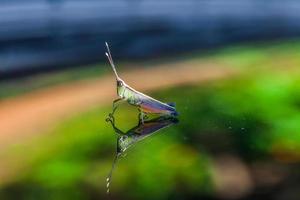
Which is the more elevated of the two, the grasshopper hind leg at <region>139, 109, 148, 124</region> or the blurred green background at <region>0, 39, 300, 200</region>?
the grasshopper hind leg at <region>139, 109, 148, 124</region>

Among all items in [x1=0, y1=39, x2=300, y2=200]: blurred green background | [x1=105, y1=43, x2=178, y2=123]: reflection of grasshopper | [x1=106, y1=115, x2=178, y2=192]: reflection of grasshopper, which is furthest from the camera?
[x1=105, y1=43, x2=178, y2=123]: reflection of grasshopper

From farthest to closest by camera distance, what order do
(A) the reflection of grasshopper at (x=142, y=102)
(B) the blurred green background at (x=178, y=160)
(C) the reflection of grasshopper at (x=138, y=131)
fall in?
(A) the reflection of grasshopper at (x=142, y=102) → (C) the reflection of grasshopper at (x=138, y=131) → (B) the blurred green background at (x=178, y=160)

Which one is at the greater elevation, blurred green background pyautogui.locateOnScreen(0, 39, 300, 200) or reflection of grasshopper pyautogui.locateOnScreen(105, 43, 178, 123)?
reflection of grasshopper pyautogui.locateOnScreen(105, 43, 178, 123)

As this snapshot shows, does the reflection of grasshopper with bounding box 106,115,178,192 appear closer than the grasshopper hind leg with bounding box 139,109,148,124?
Yes

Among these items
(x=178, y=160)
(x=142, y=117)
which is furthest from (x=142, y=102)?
(x=178, y=160)

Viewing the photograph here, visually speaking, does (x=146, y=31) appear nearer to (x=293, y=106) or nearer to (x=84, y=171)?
(x=293, y=106)

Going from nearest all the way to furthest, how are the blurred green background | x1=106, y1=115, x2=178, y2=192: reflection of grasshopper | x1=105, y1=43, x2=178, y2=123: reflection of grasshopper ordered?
the blurred green background < x1=106, y1=115, x2=178, y2=192: reflection of grasshopper < x1=105, y1=43, x2=178, y2=123: reflection of grasshopper

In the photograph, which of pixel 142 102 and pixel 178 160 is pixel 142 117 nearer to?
pixel 142 102

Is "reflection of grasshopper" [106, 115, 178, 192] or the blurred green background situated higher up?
"reflection of grasshopper" [106, 115, 178, 192]

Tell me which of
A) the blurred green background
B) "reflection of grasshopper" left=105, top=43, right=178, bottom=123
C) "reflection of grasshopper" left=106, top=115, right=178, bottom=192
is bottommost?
the blurred green background
